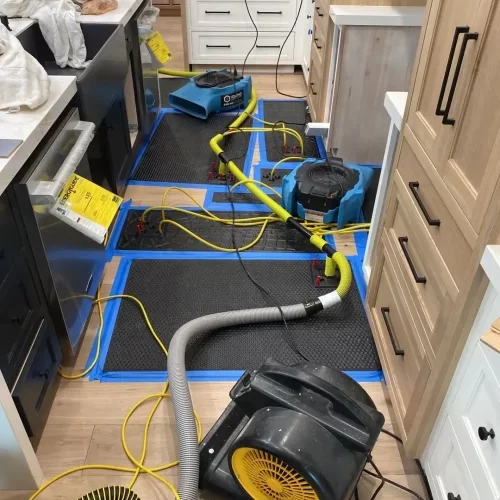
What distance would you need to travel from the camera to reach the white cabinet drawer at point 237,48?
359 centimetres

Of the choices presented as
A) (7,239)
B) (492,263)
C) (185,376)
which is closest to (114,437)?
(185,376)

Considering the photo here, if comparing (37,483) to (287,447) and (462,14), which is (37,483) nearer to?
(287,447)

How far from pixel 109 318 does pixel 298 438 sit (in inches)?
38.8

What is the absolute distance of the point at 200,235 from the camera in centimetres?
216

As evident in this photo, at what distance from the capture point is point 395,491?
1.28 metres

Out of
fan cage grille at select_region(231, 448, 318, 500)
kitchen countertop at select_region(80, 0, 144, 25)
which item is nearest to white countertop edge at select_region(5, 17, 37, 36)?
kitchen countertop at select_region(80, 0, 144, 25)

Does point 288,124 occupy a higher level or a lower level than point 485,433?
→ lower

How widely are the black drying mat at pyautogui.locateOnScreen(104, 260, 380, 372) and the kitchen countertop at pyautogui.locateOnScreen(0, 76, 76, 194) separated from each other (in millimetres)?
728

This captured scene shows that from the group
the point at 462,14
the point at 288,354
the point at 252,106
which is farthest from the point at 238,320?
the point at 252,106

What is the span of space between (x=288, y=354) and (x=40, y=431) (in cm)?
76

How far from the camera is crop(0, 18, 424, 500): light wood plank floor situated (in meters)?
1.28

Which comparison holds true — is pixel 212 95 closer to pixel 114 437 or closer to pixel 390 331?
pixel 390 331

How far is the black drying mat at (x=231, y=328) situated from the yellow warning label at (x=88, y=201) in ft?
1.58

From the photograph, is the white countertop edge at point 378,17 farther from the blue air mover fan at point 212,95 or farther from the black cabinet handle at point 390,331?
the black cabinet handle at point 390,331
